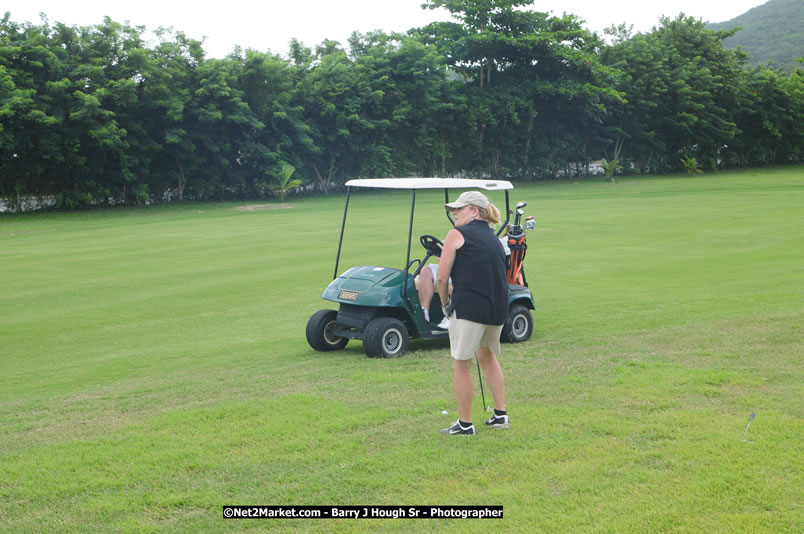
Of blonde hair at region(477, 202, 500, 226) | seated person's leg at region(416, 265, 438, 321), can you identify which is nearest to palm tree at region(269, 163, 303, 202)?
seated person's leg at region(416, 265, 438, 321)

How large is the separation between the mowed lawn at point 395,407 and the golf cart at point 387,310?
0.85 ft

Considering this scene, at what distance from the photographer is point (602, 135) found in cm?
5612

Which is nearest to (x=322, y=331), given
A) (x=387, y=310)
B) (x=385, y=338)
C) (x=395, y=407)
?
(x=387, y=310)

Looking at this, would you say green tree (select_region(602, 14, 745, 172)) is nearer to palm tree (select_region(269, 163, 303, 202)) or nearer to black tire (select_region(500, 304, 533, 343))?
palm tree (select_region(269, 163, 303, 202))

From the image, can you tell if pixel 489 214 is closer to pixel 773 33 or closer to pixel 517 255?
pixel 517 255

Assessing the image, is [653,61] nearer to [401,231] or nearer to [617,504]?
[401,231]

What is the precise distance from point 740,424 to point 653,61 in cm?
5491

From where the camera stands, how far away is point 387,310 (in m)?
9.02

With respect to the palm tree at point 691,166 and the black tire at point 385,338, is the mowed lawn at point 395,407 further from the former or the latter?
the palm tree at point 691,166

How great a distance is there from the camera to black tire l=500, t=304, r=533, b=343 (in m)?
9.22

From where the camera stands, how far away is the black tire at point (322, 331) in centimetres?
930

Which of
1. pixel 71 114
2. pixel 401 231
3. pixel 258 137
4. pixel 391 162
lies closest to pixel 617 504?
pixel 401 231

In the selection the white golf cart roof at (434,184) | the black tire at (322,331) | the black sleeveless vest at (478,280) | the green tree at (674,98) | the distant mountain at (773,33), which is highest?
the distant mountain at (773,33)

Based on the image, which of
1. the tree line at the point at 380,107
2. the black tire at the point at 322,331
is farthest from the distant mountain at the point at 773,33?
the black tire at the point at 322,331
